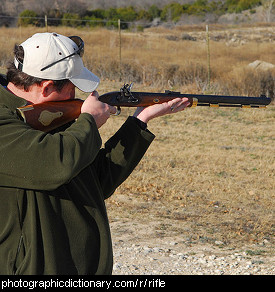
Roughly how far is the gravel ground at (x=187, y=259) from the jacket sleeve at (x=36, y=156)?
3.11 meters

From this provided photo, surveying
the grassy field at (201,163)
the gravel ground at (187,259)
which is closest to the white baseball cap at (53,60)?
the gravel ground at (187,259)

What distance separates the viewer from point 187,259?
18.3 feet

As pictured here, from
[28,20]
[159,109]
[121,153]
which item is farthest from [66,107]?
[28,20]

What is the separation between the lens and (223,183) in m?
8.65

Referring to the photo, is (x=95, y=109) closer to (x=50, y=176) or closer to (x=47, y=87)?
(x=47, y=87)

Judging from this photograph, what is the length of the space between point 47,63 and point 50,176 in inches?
20.1

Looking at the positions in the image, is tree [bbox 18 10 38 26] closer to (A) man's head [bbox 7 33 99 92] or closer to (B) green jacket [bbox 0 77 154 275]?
(A) man's head [bbox 7 33 99 92]

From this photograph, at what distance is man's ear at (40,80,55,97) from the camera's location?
247 cm

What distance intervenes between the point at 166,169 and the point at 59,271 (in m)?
6.93

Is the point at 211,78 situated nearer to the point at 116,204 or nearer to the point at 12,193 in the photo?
the point at 116,204

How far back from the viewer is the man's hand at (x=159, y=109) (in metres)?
2.91

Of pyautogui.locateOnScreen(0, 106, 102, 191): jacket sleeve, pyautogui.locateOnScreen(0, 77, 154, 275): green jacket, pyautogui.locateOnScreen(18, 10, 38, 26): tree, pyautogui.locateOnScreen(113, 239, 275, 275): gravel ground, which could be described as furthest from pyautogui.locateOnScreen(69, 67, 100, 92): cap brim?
pyautogui.locateOnScreen(18, 10, 38, 26): tree

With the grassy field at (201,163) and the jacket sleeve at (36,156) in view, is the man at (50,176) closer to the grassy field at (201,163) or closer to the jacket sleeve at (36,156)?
the jacket sleeve at (36,156)

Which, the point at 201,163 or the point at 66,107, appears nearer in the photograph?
the point at 66,107
